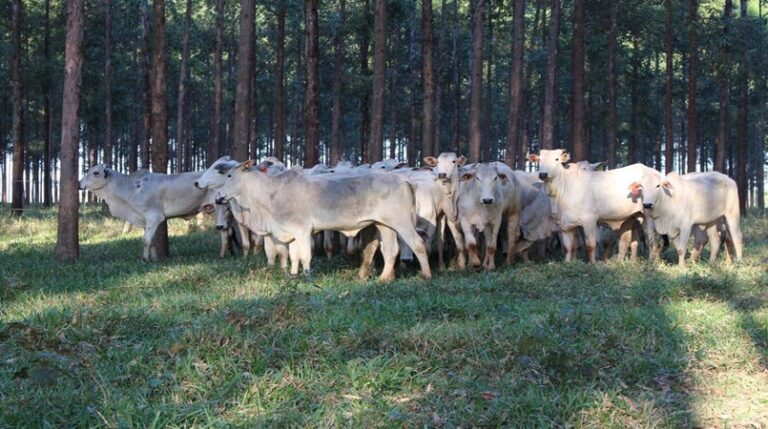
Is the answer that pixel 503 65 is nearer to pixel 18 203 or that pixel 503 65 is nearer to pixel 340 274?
pixel 18 203

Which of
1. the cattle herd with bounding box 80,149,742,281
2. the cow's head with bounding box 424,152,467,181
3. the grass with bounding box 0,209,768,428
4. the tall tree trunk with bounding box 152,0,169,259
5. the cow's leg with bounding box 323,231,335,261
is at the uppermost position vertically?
the tall tree trunk with bounding box 152,0,169,259

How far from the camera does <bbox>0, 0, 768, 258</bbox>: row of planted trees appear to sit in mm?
21641

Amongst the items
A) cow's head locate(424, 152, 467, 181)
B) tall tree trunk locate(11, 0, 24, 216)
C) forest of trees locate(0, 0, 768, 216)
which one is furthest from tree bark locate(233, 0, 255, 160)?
tall tree trunk locate(11, 0, 24, 216)

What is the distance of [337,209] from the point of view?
11.4 m

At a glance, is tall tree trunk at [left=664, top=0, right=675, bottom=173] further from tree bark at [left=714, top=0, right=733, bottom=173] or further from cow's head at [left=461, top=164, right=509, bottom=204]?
cow's head at [left=461, top=164, right=509, bottom=204]

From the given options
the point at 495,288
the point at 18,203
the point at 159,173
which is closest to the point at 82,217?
the point at 18,203

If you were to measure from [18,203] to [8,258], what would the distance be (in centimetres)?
1515

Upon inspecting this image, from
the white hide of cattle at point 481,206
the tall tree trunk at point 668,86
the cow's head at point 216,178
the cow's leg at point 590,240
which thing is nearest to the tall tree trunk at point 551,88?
the tall tree trunk at point 668,86

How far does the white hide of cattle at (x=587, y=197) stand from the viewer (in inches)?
543

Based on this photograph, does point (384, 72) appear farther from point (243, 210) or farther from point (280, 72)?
point (280, 72)

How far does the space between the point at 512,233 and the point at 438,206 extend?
188 centimetres

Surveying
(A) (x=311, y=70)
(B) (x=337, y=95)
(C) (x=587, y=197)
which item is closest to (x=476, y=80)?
(A) (x=311, y=70)

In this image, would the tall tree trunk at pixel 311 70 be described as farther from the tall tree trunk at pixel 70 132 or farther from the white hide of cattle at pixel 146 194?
the tall tree trunk at pixel 70 132

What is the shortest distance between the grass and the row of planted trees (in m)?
7.55
